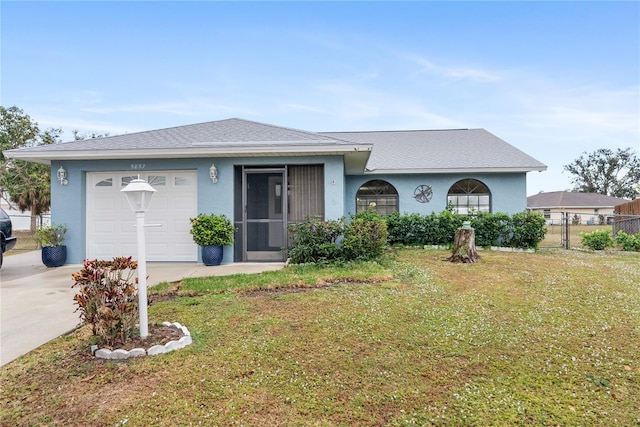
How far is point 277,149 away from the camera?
7707 mm

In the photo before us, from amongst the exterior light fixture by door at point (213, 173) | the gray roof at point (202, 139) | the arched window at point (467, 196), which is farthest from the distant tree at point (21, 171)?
the arched window at point (467, 196)

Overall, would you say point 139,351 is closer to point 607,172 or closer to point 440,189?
point 440,189

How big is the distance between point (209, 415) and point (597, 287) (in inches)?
256

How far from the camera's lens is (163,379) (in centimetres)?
274

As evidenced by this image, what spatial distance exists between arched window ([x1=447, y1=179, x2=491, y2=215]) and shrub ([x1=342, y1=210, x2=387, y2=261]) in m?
5.76

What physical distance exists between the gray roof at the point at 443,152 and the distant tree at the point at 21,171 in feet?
56.5

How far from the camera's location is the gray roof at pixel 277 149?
7.81 meters

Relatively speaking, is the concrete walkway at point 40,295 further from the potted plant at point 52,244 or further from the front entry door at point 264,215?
the front entry door at point 264,215

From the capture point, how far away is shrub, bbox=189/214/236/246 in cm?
783

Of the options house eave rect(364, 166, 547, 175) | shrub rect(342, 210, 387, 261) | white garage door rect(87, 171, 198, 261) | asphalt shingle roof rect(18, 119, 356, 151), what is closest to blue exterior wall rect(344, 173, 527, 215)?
house eave rect(364, 166, 547, 175)

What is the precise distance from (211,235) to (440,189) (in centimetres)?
832

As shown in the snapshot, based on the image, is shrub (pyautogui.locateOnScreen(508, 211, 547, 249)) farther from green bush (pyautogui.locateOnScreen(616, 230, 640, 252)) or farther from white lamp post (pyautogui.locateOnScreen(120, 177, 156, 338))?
white lamp post (pyautogui.locateOnScreen(120, 177, 156, 338))

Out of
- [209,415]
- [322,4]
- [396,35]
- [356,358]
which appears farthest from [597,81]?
[209,415]

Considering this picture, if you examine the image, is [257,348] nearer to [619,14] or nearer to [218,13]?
[218,13]
